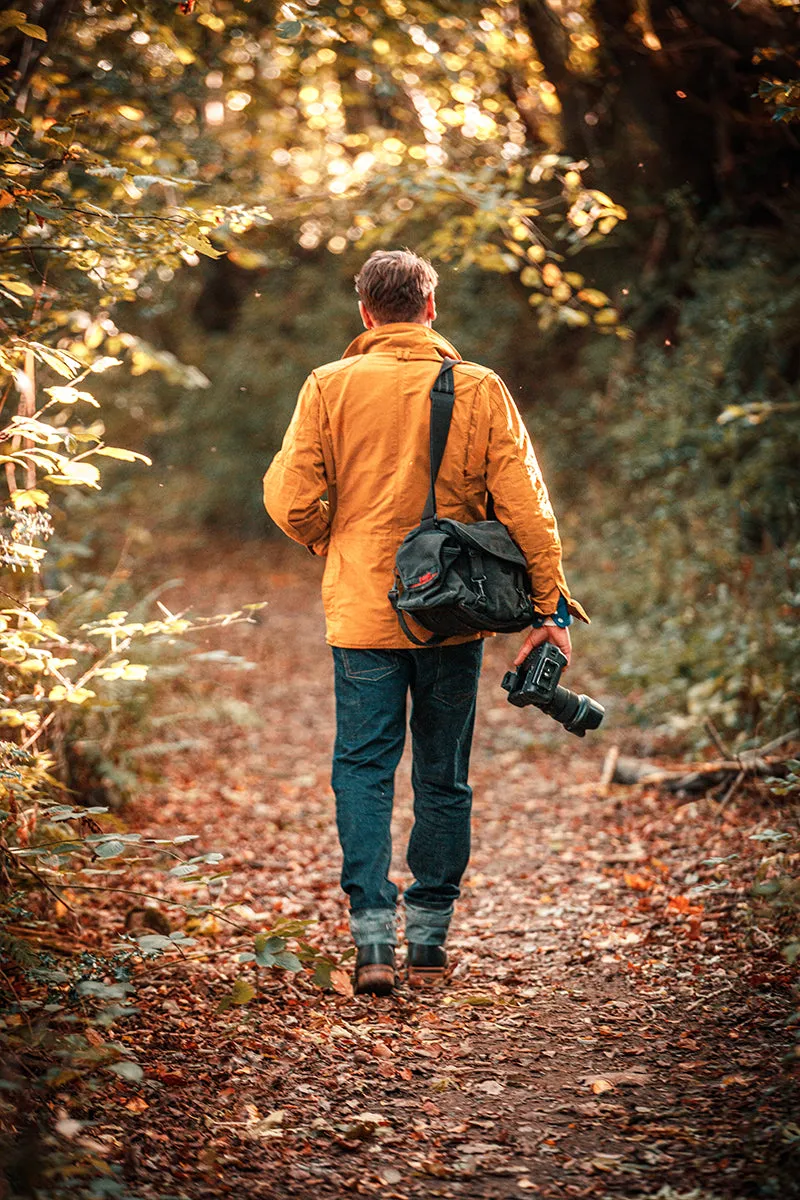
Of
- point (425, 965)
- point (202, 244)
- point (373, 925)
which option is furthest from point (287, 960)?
point (202, 244)

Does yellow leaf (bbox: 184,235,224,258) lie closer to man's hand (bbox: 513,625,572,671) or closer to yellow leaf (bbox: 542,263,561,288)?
man's hand (bbox: 513,625,572,671)

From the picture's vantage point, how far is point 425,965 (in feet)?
11.3

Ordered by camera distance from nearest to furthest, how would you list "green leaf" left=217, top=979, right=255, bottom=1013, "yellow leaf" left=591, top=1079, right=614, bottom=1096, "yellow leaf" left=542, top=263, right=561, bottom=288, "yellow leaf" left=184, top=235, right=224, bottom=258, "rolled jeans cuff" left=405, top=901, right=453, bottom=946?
"yellow leaf" left=591, top=1079, right=614, bottom=1096 → "green leaf" left=217, top=979, right=255, bottom=1013 → "yellow leaf" left=184, top=235, right=224, bottom=258 → "rolled jeans cuff" left=405, top=901, right=453, bottom=946 → "yellow leaf" left=542, top=263, right=561, bottom=288

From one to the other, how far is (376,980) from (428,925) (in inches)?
10.9

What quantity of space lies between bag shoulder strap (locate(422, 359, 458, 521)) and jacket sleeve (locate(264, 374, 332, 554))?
0.35m

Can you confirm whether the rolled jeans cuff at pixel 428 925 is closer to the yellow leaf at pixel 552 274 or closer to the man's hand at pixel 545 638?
the man's hand at pixel 545 638

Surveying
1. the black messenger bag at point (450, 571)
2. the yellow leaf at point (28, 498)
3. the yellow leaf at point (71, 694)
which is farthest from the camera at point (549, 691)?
the yellow leaf at point (28, 498)

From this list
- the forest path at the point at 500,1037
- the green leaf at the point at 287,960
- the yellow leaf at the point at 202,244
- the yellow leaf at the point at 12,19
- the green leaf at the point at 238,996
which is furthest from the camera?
the yellow leaf at the point at 202,244

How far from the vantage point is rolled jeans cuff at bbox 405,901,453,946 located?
345 cm

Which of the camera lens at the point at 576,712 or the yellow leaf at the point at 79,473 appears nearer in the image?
the yellow leaf at the point at 79,473

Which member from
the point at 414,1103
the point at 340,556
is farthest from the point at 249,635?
the point at 414,1103

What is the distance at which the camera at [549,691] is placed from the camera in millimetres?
3199

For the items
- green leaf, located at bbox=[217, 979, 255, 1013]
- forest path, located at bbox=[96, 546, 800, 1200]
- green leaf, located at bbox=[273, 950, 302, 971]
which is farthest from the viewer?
green leaf, located at bbox=[217, 979, 255, 1013]

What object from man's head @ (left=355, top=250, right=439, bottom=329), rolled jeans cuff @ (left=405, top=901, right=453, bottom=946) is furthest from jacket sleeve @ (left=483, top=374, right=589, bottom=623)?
rolled jeans cuff @ (left=405, top=901, right=453, bottom=946)
